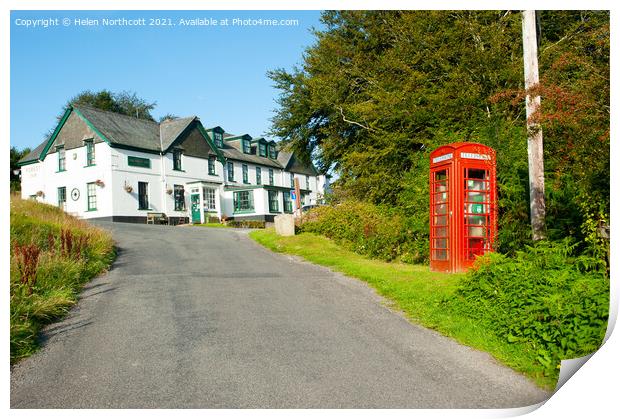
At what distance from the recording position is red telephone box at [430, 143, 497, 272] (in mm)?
9031

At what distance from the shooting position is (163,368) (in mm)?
4660

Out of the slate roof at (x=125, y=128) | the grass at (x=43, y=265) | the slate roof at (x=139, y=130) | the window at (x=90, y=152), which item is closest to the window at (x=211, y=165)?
the slate roof at (x=139, y=130)

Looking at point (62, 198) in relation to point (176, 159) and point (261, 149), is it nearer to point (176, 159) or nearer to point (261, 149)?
point (176, 159)

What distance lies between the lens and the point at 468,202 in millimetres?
9109

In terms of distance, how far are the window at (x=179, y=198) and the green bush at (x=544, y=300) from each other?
22225 mm

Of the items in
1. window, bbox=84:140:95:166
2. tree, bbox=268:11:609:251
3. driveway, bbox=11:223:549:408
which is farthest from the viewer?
window, bbox=84:140:95:166

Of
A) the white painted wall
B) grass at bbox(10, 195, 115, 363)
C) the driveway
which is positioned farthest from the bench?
the driveway

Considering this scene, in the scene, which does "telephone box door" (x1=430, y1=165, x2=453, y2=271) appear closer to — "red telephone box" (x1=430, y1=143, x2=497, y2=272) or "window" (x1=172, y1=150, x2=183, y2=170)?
"red telephone box" (x1=430, y1=143, x2=497, y2=272)

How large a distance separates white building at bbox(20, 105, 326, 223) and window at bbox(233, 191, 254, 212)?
62 millimetres

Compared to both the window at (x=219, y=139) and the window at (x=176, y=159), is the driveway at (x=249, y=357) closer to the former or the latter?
the window at (x=176, y=159)

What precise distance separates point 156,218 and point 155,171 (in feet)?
7.28
